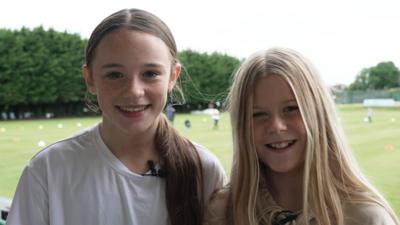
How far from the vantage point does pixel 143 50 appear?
0.94m

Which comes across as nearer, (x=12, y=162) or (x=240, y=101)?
(x=240, y=101)

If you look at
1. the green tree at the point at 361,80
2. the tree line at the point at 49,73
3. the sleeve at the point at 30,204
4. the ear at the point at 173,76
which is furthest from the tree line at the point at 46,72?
the sleeve at the point at 30,204

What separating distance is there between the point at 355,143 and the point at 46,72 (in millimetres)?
3361

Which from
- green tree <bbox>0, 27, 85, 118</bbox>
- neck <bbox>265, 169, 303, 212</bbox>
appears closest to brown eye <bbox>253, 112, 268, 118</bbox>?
neck <bbox>265, 169, 303, 212</bbox>

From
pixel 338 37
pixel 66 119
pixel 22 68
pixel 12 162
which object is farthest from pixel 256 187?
pixel 22 68

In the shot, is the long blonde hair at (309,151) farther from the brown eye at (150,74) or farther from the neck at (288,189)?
the brown eye at (150,74)

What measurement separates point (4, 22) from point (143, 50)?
6.45ft

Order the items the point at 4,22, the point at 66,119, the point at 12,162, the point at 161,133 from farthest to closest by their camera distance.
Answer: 1. the point at 66,119
2. the point at 12,162
3. the point at 4,22
4. the point at 161,133

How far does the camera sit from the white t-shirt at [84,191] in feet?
3.07

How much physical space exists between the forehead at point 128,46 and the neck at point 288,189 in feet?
1.28

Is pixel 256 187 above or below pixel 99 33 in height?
below

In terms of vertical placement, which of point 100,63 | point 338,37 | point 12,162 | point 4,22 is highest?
point 4,22

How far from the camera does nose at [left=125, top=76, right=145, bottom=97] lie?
0.93 m

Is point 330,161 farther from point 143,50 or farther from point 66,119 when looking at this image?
point 66,119
